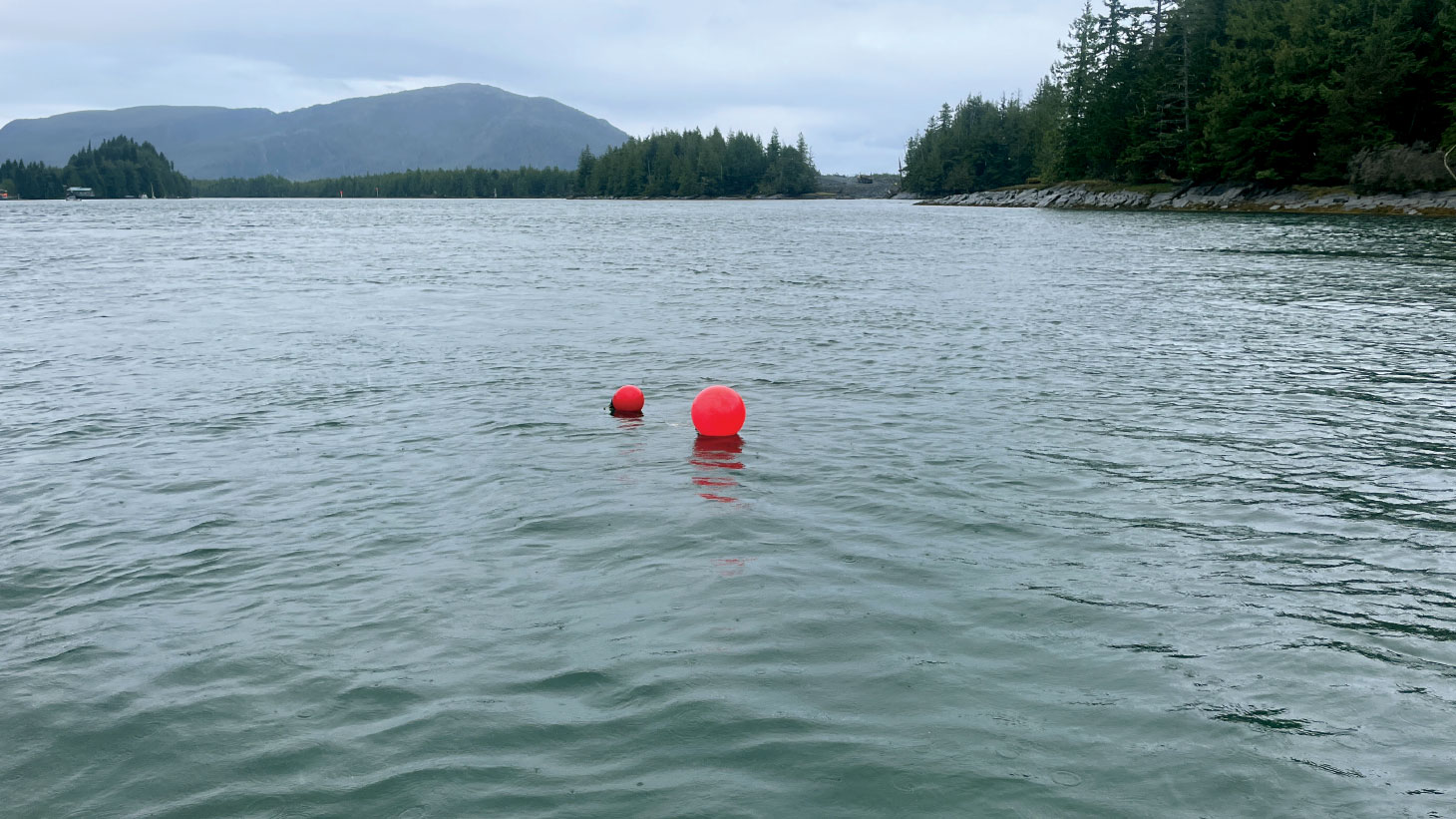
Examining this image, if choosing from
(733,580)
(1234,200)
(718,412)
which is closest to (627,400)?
(718,412)

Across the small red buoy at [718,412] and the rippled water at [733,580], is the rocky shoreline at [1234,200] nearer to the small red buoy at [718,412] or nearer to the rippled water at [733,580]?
the rippled water at [733,580]

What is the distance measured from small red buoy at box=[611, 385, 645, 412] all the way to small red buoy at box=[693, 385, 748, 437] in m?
1.63

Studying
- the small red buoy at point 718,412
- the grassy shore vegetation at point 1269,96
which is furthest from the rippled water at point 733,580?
the grassy shore vegetation at point 1269,96

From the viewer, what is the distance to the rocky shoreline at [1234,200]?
219ft

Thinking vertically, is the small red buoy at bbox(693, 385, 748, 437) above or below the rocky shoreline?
below

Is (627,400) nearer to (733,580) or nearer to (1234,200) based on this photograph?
(733,580)

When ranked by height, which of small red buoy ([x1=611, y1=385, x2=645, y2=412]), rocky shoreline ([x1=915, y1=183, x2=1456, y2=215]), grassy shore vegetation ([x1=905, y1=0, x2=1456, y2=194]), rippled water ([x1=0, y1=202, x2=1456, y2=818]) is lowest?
rippled water ([x1=0, y1=202, x2=1456, y2=818])

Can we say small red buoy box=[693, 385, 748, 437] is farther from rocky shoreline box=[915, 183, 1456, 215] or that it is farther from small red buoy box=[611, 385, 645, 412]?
rocky shoreline box=[915, 183, 1456, 215]

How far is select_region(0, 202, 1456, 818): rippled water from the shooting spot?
6113 millimetres

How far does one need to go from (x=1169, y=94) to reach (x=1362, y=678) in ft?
344

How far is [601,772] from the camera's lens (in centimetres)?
605

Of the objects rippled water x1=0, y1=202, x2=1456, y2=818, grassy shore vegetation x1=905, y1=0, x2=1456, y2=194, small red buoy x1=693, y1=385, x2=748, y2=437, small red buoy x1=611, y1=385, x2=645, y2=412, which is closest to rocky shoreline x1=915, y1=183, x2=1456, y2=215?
grassy shore vegetation x1=905, y1=0, x2=1456, y2=194

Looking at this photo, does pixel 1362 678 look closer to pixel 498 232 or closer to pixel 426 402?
pixel 426 402

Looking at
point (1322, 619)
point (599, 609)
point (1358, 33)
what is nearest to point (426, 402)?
point (599, 609)
